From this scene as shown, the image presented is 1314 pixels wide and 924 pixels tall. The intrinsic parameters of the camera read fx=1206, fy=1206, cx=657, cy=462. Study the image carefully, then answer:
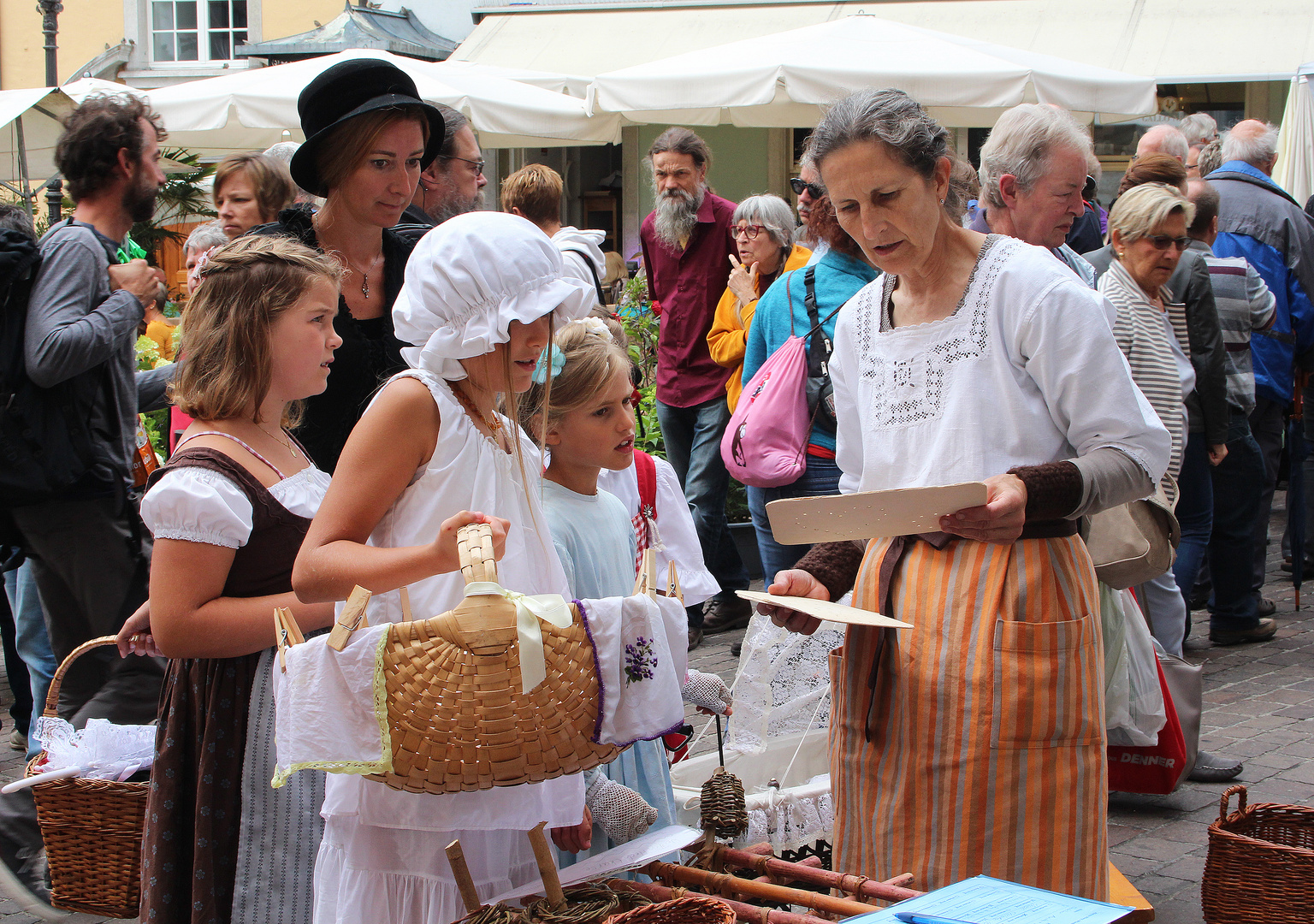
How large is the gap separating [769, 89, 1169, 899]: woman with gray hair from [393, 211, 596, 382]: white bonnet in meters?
0.57

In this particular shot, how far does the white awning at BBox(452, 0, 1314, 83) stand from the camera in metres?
12.0

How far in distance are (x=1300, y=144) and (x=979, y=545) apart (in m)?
7.47

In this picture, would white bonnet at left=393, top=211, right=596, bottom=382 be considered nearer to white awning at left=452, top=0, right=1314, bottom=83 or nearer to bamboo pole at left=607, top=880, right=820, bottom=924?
bamboo pole at left=607, top=880, right=820, bottom=924

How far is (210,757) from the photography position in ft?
7.20

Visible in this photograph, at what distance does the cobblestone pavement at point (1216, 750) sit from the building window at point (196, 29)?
45.2 ft

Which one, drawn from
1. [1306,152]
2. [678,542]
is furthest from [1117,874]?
[1306,152]

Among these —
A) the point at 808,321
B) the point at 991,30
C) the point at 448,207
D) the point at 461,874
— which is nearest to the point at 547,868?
the point at 461,874

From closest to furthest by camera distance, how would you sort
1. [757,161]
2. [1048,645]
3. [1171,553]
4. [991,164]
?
[1048,645], [1171,553], [991,164], [757,161]

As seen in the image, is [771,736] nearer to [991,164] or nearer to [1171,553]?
[1171,553]

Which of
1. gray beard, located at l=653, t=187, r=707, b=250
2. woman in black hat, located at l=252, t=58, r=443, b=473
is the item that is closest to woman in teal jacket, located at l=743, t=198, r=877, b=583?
gray beard, located at l=653, t=187, r=707, b=250

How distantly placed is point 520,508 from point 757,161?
13.0 meters

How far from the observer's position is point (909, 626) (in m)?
1.82

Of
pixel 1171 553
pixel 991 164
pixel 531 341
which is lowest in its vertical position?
pixel 1171 553

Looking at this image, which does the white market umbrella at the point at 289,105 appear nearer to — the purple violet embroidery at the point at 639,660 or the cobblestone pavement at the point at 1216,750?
the cobblestone pavement at the point at 1216,750
